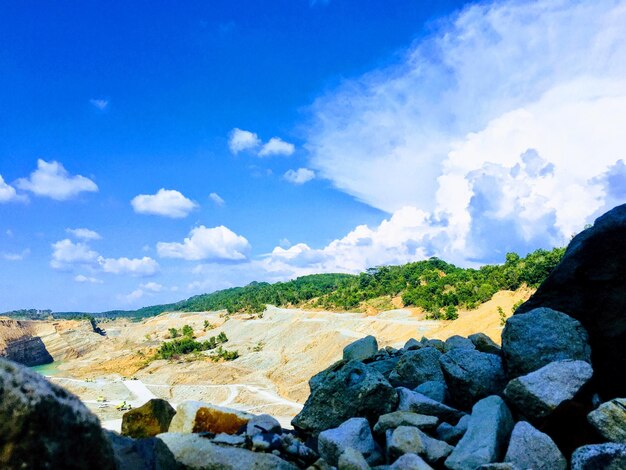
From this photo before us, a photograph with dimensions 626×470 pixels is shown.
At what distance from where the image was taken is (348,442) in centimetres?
640

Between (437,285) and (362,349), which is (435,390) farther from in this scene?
(437,285)

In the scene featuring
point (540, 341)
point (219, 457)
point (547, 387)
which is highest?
point (540, 341)

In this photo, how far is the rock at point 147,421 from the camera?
6.80m

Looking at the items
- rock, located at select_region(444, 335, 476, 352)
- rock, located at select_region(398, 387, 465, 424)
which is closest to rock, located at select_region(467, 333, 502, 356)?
rock, located at select_region(444, 335, 476, 352)

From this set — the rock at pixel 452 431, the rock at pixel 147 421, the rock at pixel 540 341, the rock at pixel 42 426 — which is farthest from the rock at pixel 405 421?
the rock at pixel 42 426

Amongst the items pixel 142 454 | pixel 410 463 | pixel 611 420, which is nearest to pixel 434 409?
pixel 410 463

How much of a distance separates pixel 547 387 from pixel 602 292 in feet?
8.22

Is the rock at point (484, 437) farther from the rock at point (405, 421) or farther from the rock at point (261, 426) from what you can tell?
the rock at point (261, 426)

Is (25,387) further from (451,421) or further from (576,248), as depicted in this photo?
(576,248)

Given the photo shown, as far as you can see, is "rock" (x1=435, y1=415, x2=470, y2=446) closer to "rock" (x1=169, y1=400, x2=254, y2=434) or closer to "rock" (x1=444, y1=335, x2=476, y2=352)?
"rock" (x1=169, y1=400, x2=254, y2=434)

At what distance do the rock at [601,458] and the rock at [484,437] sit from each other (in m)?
0.95

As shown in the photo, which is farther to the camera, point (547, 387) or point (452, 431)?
point (452, 431)

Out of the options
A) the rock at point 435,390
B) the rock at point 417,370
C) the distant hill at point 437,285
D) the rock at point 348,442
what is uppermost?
the distant hill at point 437,285

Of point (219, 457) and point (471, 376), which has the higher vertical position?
point (471, 376)
